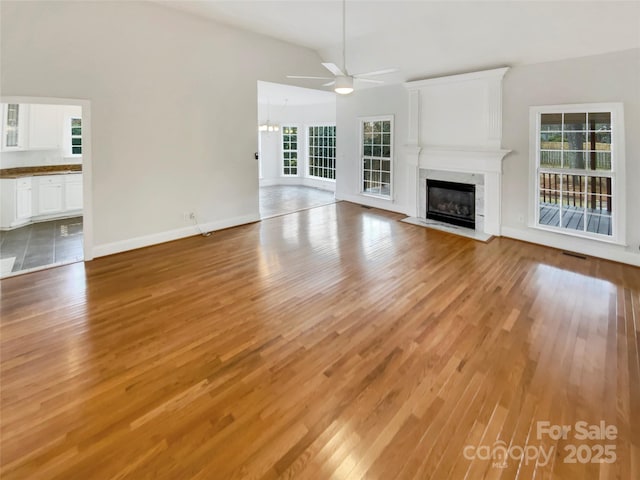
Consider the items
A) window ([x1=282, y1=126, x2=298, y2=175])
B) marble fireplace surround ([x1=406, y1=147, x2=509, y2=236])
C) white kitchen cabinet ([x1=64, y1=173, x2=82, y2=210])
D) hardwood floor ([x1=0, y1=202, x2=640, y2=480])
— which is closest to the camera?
hardwood floor ([x1=0, y1=202, x2=640, y2=480])

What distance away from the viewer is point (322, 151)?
11469 mm

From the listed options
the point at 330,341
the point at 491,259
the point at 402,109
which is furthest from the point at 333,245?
the point at 402,109

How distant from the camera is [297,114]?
1179 centimetres

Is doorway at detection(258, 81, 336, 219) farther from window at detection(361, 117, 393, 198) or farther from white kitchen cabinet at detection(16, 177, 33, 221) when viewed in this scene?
white kitchen cabinet at detection(16, 177, 33, 221)

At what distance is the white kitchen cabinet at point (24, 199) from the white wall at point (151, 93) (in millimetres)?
2795

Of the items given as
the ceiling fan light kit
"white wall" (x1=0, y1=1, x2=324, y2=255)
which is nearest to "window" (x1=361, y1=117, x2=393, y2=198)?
"white wall" (x1=0, y1=1, x2=324, y2=255)

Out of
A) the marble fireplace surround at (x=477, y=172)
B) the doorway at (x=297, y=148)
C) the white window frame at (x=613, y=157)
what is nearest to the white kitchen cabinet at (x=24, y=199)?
the doorway at (x=297, y=148)

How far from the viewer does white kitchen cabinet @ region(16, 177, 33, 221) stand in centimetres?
634

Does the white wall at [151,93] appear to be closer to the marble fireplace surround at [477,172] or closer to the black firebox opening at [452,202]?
the marble fireplace surround at [477,172]

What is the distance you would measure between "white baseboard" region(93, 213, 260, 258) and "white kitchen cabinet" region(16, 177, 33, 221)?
9.28ft

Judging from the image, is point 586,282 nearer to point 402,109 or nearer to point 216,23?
point 402,109

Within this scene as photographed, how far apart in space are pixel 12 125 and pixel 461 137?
8.46 m

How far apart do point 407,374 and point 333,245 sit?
3184mm

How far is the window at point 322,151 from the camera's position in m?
11.1
